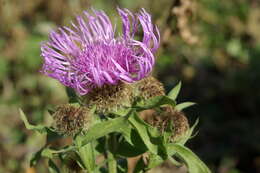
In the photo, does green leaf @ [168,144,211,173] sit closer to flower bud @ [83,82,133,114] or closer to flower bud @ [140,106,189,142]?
flower bud @ [140,106,189,142]

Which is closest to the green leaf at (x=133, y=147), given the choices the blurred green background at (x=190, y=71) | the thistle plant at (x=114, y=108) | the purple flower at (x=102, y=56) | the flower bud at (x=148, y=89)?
the thistle plant at (x=114, y=108)

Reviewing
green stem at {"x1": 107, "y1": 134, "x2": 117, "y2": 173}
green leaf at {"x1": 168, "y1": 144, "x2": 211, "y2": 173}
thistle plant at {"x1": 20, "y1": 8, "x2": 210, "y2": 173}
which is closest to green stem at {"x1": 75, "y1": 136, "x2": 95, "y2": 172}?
thistle plant at {"x1": 20, "y1": 8, "x2": 210, "y2": 173}

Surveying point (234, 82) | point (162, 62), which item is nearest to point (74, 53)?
point (162, 62)

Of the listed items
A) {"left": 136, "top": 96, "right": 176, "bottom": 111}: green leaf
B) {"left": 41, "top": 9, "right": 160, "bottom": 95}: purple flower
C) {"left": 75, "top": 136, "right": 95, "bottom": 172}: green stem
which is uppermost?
{"left": 41, "top": 9, "right": 160, "bottom": 95}: purple flower

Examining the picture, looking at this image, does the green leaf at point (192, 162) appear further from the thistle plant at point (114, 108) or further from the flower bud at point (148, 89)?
the flower bud at point (148, 89)

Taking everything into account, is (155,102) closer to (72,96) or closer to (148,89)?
(148,89)

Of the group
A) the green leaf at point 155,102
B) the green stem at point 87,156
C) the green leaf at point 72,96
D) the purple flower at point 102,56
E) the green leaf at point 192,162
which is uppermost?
the purple flower at point 102,56

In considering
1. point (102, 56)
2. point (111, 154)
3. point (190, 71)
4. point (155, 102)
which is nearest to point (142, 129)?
point (155, 102)
